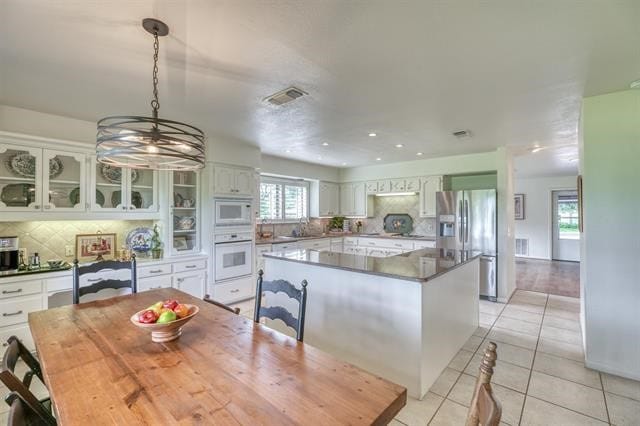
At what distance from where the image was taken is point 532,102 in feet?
9.30

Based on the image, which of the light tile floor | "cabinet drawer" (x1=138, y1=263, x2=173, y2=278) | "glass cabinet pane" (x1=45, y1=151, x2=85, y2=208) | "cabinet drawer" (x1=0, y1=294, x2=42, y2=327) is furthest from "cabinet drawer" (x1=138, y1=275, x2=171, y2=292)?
the light tile floor

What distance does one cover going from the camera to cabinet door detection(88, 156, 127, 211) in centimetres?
334

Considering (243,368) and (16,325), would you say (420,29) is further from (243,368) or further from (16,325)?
(16,325)

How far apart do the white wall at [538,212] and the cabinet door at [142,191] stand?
30.7ft

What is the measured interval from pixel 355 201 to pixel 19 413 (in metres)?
6.34

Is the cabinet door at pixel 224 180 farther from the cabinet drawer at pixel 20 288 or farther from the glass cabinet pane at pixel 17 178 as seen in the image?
the cabinet drawer at pixel 20 288

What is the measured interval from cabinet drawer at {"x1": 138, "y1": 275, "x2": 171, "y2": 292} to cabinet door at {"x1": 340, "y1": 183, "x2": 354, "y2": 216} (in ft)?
14.0

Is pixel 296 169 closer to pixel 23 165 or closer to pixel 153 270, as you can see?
pixel 153 270

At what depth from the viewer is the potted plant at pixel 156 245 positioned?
3840 mm

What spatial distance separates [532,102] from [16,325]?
17.4ft

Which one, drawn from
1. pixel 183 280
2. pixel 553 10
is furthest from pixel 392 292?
pixel 183 280

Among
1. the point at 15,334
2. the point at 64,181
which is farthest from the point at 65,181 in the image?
the point at 15,334

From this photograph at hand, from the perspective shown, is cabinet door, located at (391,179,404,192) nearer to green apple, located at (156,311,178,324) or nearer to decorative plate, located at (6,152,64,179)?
green apple, located at (156,311,178,324)

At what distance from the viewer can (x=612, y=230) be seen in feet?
8.53
